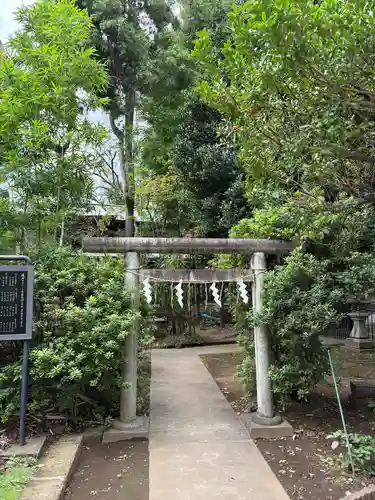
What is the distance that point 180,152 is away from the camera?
9586 millimetres

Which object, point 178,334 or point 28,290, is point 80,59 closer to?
point 28,290

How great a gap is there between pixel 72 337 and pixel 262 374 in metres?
2.30

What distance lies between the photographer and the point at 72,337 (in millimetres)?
4047

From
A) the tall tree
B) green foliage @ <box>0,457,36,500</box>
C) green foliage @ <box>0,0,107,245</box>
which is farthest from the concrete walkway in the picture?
the tall tree

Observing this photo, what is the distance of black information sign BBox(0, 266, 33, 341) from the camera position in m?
3.80

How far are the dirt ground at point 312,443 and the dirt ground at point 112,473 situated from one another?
129 cm

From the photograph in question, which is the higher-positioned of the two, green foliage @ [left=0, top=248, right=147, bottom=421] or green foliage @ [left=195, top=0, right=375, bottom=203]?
green foliage @ [left=195, top=0, right=375, bottom=203]

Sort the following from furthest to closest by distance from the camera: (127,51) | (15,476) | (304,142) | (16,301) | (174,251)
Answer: (127,51)
(174,251)
(16,301)
(15,476)
(304,142)

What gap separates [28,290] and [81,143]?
2.34 m

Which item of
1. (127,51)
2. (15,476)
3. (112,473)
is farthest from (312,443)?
(127,51)

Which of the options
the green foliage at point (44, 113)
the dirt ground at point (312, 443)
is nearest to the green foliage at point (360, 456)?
the dirt ground at point (312, 443)

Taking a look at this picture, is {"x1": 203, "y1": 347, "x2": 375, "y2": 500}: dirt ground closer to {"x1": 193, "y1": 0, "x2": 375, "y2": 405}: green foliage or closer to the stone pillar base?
the stone pillar base

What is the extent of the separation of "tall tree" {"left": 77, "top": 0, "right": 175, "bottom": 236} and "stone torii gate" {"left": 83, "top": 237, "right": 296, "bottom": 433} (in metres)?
6.93

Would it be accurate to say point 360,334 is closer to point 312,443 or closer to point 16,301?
point 312,443
